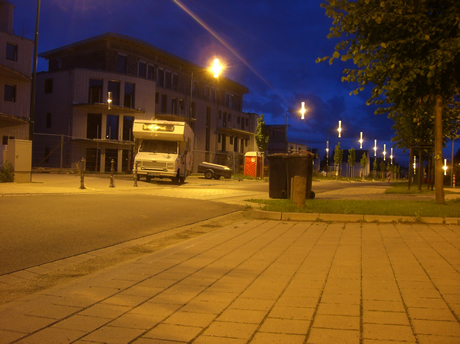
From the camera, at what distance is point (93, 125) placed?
42.3 metres

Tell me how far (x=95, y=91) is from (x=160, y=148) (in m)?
21.9

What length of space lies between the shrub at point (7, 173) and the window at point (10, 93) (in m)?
16.4

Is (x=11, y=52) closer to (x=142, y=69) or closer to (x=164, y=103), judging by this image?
(x=142, y=69)

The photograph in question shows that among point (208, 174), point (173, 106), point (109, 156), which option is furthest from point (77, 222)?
point (173, 106)

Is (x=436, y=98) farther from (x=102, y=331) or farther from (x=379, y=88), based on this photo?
(x=102, y=331)

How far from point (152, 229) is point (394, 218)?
205 inches

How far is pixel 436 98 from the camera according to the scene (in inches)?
460

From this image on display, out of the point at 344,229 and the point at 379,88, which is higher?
the point at 379,88

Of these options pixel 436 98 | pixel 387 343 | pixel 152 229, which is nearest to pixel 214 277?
pixel 387 343

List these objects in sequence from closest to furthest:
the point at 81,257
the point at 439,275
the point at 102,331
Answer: the point at 102,331, the point at 439,275, the point at 81,257

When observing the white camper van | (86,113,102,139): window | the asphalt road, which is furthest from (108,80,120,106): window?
the asphalt road

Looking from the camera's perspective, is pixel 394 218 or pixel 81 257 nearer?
pixel 81 257

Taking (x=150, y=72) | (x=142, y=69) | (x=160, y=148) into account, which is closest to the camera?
(x=160, y=148)

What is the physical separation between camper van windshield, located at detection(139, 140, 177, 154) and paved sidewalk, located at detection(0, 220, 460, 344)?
1699 centimetres
